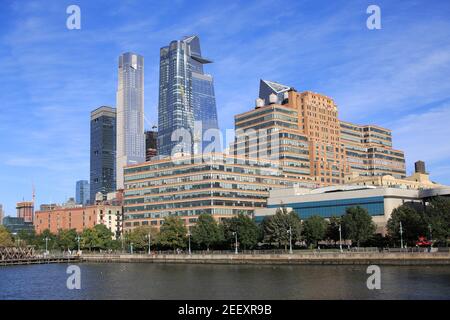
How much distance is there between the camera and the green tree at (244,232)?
493 feet

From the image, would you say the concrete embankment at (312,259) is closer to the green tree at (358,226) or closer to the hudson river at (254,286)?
the hudson river at (254,286)

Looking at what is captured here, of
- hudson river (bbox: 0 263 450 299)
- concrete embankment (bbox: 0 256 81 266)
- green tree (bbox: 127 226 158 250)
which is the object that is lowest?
concrete embankment (bbox: 0 256 81 266)

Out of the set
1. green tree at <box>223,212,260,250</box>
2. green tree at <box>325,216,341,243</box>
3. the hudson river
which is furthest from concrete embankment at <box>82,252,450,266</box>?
green tree at <box>325,216,341,243</box>

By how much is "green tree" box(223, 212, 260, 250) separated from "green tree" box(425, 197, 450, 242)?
150 feet

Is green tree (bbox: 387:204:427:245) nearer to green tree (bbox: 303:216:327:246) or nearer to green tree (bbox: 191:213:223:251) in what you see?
green tree (bbox: 303:216:327:246)

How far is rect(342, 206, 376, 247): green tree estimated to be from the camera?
13450 cm

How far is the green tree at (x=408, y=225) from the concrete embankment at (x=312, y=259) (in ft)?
48.9

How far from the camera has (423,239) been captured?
12212 centimetres

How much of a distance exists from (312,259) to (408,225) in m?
23.1

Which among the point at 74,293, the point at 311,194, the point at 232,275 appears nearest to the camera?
the point at 74,293
